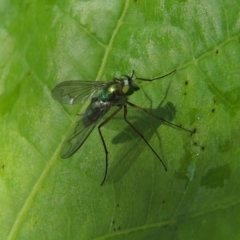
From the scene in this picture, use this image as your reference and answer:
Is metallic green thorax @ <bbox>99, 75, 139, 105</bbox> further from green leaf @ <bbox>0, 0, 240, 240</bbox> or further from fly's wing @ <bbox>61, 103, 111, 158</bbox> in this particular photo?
fly's wing @ <bbox>61, 103, 111, 158</bbox>

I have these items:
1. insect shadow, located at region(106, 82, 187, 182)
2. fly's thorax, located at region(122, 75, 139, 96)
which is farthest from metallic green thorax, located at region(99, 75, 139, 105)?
insect shadow, located at region(106, 82, 187, 182)

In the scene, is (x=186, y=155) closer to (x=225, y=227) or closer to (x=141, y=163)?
(x=141, y=163)

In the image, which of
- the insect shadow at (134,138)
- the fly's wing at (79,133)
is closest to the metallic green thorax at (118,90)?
the insect shadow at (134,138)

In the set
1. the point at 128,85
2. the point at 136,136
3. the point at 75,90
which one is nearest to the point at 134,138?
the point at 136,136

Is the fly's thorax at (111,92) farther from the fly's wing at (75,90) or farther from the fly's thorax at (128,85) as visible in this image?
the fly's thorax at (128,85)

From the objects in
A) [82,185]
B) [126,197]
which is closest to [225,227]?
[126,197]

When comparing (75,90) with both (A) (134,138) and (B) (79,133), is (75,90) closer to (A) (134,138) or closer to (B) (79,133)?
(B) (79,133)
